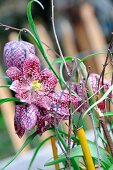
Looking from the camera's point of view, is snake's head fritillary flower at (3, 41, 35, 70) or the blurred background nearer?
snake's head fritillary flower at (3, 41, 35, 70)

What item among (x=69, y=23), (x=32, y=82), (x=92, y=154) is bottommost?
(x=92, y=154)

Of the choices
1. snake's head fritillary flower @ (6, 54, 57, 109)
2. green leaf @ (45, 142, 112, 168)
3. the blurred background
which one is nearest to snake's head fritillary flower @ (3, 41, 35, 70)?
snake's head fritillary flower @ (6, 54, 57, 109)

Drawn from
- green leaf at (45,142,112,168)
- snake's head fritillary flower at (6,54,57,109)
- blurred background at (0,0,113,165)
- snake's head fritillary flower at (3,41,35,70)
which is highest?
blurred background at (0,0,113,165)

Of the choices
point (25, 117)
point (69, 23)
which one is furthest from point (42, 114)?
point (69, 23)

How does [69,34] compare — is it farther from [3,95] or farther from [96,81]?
[96,81]

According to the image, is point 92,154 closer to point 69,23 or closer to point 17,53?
point 17,53

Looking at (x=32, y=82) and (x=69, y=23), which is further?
(x=69, y=23)

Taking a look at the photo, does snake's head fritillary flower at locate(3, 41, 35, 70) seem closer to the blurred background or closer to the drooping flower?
the drooping flower

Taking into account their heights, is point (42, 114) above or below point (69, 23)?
below

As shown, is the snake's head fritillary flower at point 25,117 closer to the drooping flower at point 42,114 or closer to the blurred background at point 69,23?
the drooping flower at point 42,114
